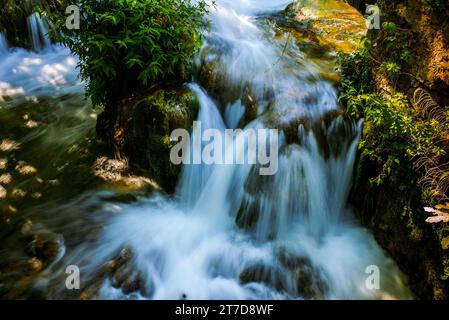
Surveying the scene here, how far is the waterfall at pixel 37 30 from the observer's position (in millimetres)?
8669

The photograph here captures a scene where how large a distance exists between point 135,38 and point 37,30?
5.96 metres

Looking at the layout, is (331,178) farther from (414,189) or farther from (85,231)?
(85,231)

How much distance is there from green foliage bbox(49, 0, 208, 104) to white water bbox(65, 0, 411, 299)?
21.2 inches

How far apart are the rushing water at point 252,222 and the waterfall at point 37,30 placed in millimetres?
5676

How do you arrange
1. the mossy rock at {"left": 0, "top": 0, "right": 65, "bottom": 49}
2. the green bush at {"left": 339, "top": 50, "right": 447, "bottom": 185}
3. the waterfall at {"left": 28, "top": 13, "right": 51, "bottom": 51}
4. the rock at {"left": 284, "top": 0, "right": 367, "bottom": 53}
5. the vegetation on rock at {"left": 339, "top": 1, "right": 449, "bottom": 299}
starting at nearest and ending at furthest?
the vegetation on rock at {"left": 339, "top": 1, "right": 449, "bottom": 299} < the green bush at {"left": 339, "top": 50, "right": 447, "bottom": 185} < the rock at {"left": 284, "top": 0, "right": 367, "bottom": 53} < the mossy rock at {"left": 0, "top": 0, "right": 65, "bottom": 49} < the waterfall at {"left": 28, "top": 13, "right": 51, "bottom": 51}

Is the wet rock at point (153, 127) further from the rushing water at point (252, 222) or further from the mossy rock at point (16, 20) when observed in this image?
the mossy rock at point (16, 20)

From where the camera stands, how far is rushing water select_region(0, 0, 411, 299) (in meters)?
3.80

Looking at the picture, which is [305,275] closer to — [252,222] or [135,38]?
[252,222]

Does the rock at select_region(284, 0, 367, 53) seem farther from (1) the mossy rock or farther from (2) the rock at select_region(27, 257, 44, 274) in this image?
(1) the mossy rock

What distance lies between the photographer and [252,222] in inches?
176

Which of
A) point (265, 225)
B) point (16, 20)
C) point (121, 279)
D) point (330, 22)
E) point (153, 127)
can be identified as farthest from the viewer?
point (16, 20)

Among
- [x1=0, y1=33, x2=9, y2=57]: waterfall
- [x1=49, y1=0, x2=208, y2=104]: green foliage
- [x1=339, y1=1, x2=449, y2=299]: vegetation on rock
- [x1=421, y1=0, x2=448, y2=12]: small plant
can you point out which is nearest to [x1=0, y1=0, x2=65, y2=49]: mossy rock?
[x1=0, y1=33, x2=9, y2=57]: waterfall

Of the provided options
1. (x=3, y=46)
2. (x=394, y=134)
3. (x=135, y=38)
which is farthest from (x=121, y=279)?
(x=3, y=46)
